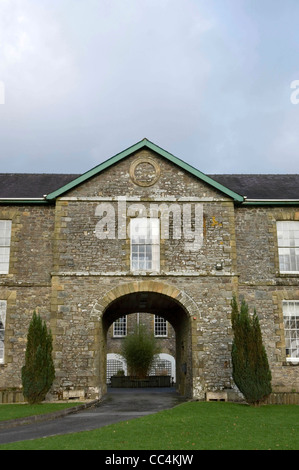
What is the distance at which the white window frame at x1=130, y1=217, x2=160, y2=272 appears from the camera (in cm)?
1853

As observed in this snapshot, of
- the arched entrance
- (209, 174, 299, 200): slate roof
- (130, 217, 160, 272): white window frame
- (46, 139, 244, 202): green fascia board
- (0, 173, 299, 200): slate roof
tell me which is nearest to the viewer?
the arched entrance

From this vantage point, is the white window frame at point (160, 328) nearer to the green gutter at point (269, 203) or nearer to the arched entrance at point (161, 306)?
the arched entrance at point (161, 306)

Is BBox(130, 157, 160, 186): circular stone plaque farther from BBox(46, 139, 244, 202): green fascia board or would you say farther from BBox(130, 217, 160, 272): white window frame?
BBox(130, 217, 160, 272): white window frame

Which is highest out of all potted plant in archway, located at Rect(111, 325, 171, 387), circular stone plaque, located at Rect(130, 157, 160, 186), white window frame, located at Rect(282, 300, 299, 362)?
circular stone plaque, located at Rect(130, 157, 160, 186)

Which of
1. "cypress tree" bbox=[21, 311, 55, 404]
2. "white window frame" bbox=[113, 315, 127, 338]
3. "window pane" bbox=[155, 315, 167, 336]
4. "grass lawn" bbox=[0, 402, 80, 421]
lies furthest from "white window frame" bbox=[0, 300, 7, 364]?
"window pane" bbox=[155, 315, 167, 336]

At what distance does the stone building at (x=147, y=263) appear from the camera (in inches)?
696

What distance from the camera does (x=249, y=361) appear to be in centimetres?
1628

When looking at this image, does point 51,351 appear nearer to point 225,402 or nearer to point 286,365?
point 225,402

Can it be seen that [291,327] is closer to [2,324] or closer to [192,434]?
[192,434]

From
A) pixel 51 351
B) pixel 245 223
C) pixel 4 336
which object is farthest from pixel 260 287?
pixel 4 336

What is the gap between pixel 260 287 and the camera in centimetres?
1873

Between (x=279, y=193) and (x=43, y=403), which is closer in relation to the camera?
(x=43, y=403)

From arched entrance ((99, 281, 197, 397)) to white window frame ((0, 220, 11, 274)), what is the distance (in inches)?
168

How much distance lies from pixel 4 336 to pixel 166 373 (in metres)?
21.2
